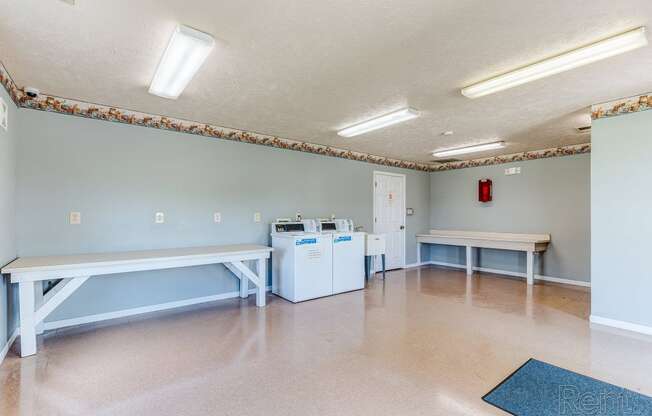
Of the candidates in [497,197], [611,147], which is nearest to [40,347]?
[611,147]

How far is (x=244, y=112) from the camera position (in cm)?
375

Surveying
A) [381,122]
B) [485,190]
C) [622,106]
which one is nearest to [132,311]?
[381,122]

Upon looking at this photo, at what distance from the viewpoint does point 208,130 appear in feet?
14.2

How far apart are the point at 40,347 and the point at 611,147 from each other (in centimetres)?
606

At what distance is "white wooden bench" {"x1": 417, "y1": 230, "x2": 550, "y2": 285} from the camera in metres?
5.58

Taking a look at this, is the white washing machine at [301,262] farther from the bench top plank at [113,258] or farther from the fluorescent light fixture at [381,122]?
the fluorescent light fixture at [381,122]

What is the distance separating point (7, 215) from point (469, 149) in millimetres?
6147

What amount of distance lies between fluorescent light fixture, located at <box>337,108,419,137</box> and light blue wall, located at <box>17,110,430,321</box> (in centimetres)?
121

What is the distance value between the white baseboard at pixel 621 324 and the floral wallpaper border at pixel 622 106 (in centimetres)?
222

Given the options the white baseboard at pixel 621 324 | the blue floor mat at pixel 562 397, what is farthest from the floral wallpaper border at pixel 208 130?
the blue floor mat at pixel 562 397

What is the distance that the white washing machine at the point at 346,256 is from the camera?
486 cm

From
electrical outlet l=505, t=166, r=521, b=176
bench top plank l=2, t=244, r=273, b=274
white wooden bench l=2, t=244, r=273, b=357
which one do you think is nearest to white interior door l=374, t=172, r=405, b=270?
electrical outlet l=505, t=166, r=521, b=176

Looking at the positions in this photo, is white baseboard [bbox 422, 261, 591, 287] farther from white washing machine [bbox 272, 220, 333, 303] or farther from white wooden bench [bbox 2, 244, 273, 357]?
white wooden bench [bbox 2, 244, 273, 357]

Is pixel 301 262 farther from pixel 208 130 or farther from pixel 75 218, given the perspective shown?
pixel 75 218
